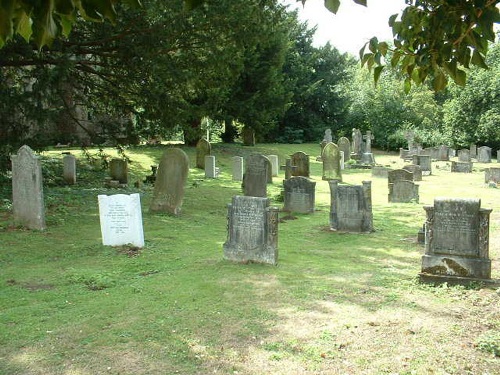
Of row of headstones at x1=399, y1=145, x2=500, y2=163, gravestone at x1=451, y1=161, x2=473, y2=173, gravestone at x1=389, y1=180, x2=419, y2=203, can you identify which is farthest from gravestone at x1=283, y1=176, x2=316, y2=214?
row of headstones at x1=399, y1=145, x2=500, y2=163

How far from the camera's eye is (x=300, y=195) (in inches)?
571

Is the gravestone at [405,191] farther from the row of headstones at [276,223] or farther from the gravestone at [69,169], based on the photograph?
the gravestone at [69,169]

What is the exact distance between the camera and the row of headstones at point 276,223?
734cm

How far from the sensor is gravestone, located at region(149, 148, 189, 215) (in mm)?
13148

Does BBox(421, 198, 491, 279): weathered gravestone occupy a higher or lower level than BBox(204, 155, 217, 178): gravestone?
lower

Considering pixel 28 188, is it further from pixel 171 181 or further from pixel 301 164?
pixel 301 164

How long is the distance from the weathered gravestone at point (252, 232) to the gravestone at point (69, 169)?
36.2ft

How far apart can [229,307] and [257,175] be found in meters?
9.66

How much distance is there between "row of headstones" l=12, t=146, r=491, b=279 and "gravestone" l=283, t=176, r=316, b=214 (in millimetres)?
2380

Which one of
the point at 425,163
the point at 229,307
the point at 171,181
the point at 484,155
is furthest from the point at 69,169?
the point at 484,155

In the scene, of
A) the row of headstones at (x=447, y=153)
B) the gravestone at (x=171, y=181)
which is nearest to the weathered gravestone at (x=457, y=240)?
the gravestone at (x=171, y=181)

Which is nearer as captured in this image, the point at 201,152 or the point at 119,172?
the point at 119,172

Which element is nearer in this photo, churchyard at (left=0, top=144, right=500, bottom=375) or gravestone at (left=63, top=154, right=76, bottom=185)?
churchyard at (left=0, top=144, right=500, bottom=375)

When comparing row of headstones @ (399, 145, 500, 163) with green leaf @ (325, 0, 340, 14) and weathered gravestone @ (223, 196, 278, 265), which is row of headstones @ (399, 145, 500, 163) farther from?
green leaf @ (325, 0, 340, 14)
